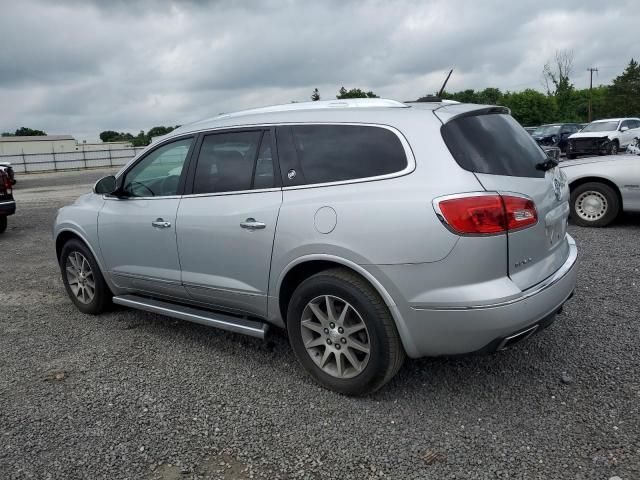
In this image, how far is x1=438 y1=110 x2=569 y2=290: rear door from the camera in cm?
293

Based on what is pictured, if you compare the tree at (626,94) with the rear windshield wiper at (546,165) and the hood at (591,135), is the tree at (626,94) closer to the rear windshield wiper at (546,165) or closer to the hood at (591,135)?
the hood at (591,135)

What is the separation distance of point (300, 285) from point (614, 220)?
656 cm

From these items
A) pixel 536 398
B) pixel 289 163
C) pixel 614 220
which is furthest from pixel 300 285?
pixel 614 220

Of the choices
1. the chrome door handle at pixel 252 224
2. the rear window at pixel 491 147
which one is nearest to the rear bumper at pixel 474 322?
the rear window at pixel 491 147

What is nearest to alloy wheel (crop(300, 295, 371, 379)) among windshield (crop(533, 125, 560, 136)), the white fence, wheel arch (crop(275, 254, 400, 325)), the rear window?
wheel arch (crop(275, 254, 400, 325))

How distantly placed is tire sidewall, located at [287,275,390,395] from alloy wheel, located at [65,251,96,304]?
2.46 m

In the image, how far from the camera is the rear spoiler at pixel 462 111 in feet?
10.3

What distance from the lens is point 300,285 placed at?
3348 mm

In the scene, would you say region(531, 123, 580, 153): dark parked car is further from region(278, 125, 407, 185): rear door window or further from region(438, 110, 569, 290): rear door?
region(278, 125, 407, 185): rear door window

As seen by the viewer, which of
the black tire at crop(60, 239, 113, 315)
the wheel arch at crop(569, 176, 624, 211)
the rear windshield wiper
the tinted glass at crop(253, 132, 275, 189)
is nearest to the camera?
the rear windshield wiper

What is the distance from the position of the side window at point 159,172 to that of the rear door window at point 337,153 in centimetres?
104

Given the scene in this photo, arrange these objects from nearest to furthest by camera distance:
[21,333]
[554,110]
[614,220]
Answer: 1. [21,333]
2. [614,220]
3. [554,110]

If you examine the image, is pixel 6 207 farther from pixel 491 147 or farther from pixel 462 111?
pixel 491 147

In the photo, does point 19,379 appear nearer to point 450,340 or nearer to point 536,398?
point 450,340
